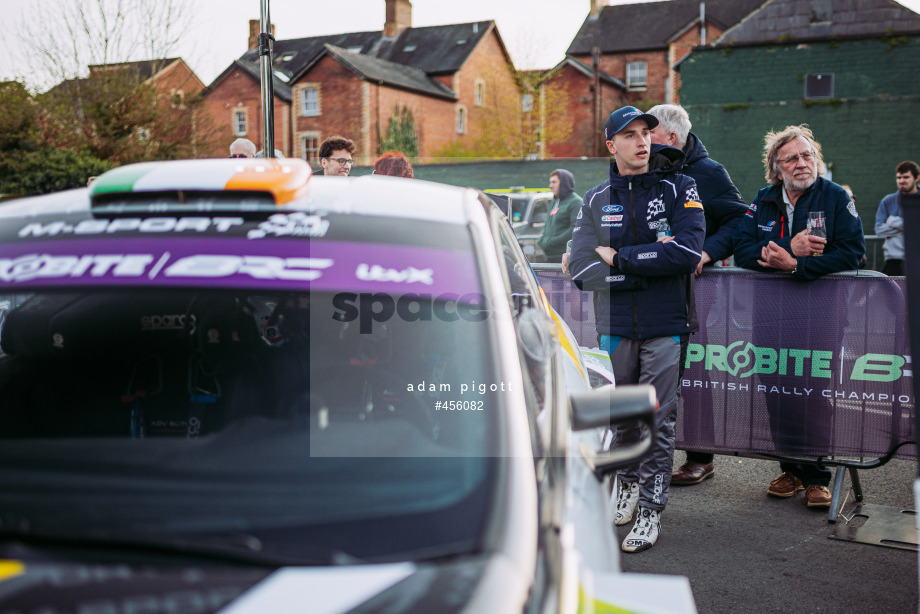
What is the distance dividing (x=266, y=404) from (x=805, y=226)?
3605 millimetres

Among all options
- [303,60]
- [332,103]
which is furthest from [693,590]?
[303,60]

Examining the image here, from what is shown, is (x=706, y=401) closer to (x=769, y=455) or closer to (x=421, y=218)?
(x=769, y=455)

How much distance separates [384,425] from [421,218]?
542 mm

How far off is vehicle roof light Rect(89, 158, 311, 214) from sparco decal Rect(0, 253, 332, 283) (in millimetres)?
190

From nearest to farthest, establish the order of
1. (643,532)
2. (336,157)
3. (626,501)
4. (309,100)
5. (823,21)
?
(643,532) → (626,501) → (336,157) → (823,21) → (309,100)

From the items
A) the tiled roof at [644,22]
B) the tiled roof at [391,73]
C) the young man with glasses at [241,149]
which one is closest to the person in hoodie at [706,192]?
the young man with glasses at [241,149]

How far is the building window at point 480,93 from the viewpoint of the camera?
53.9 metres

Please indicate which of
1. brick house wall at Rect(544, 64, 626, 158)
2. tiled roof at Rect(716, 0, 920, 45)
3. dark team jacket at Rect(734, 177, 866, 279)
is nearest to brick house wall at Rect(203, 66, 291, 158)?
brick house wall at Rect(544, 64, 626, 158)

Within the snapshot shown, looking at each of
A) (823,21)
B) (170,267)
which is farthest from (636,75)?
(170,267)

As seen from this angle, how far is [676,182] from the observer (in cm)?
407

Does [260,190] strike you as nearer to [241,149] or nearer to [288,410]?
[288,410]

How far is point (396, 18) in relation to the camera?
2256 inches

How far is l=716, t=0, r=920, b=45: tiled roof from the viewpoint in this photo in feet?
76.7

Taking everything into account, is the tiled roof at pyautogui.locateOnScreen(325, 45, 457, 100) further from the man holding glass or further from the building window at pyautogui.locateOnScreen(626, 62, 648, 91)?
the man holding glass
